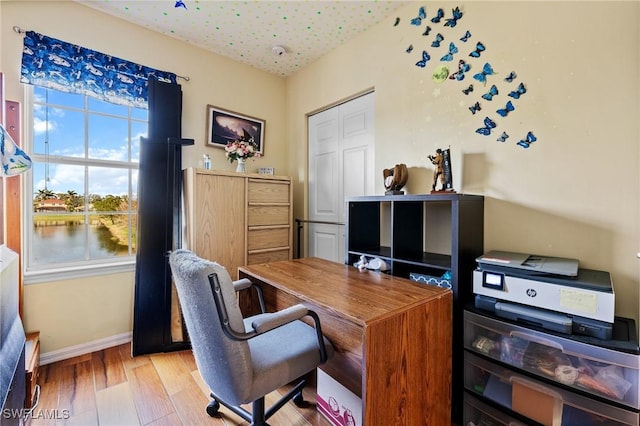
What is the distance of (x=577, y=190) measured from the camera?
4.41ft

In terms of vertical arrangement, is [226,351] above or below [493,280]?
below

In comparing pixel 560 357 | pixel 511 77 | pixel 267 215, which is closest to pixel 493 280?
pixel 560 357

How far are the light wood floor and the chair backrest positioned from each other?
0.57m

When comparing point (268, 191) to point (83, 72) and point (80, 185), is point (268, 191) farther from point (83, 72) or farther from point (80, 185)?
point (83, 72)

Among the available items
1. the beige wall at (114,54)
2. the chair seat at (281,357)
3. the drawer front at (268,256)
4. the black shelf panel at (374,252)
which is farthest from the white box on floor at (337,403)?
the beige wall at (114,54)

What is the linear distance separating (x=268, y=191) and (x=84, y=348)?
6.21 ft

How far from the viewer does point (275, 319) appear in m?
1.15

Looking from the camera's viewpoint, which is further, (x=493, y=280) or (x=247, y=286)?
(x=247, y=286)

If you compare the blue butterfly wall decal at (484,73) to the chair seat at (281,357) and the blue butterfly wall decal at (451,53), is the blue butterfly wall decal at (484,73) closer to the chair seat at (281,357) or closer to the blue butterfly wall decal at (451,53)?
the blue butterfly wall decal at (451,53)

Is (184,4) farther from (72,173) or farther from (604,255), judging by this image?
(604,255)

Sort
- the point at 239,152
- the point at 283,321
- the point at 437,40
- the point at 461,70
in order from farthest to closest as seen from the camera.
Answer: the point at 239,152 < the point at 437,40 < the point at 461,70 < the point at 283,321

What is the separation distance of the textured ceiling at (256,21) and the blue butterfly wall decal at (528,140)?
1.32m

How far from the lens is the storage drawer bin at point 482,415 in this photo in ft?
4.02

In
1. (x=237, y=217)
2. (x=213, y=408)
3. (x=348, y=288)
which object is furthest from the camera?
(x=237, y=217)
